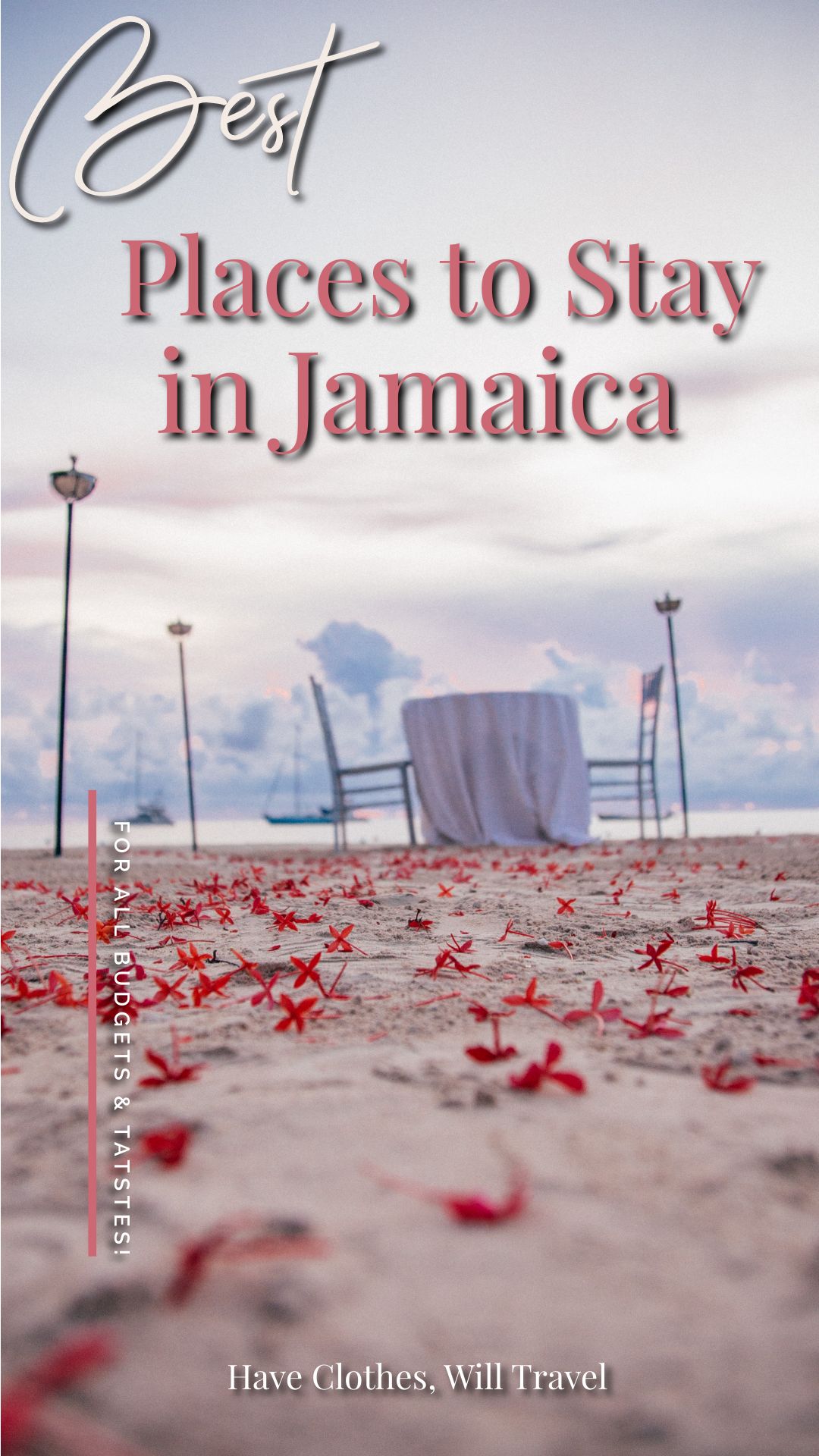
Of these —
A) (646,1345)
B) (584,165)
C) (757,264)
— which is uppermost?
(584,165)

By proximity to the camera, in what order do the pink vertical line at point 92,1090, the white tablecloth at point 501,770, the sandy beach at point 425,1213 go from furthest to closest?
the white tablecloth at point 501,770 → the pink vertical line at point 92,1090 → the sandy beach at point 425,1213

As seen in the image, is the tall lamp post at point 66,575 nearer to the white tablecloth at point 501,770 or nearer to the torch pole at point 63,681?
the torch pole at point 63,681

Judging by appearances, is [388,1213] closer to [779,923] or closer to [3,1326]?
[3,1326]

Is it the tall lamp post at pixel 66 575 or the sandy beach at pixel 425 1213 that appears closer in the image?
the sandy beach at pixel 425 1213

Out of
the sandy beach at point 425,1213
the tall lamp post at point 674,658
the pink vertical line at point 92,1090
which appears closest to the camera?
the sandy beach at point 425,1213

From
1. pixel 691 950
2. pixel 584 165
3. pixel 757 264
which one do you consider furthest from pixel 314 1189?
pixel 584 165

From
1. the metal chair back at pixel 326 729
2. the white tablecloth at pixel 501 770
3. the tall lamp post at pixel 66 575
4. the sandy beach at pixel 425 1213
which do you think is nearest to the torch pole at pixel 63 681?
the tall lamp post at pixel 66 575

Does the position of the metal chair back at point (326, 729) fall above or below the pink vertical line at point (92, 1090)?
above
